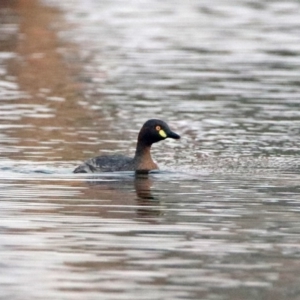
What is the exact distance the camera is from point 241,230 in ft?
43.0

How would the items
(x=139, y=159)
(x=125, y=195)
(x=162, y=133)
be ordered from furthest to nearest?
(x=162, y=133)
(x=139, y=159)
(x=125, y=195)

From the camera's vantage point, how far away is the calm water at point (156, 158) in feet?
36.8

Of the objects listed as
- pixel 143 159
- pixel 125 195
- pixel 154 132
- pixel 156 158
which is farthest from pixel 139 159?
pixel 125 195

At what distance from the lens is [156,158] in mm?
19609

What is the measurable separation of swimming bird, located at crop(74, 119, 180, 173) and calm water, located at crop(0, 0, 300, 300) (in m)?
0.15

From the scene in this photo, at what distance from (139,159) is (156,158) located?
150cm

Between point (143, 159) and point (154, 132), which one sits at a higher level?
point (154, 132)

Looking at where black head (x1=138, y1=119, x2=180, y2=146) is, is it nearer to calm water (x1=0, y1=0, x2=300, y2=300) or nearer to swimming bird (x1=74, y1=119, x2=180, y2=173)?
swimming bird (x1=74, y1=119, x2=180, y2=173)

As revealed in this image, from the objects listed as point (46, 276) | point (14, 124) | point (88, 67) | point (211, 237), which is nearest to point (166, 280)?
point (46, 276)

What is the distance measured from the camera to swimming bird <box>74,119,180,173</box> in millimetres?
17562

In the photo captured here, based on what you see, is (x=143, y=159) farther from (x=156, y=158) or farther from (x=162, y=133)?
(x=156, y=158)

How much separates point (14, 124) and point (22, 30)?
17781 mm

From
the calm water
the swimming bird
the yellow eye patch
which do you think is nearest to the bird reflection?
the calm water

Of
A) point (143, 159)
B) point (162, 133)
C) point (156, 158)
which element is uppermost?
point (162, 133)
